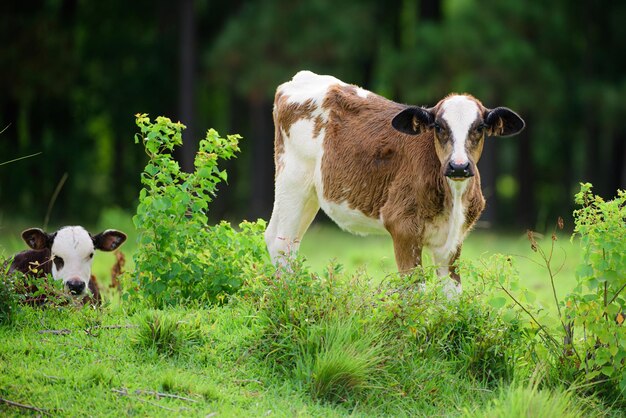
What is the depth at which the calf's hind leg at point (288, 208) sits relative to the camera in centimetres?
824

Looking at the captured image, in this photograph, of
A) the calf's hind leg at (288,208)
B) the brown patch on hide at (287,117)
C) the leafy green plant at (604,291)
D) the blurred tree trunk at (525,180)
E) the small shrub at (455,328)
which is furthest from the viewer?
the blurred tree trunk at (525,180)

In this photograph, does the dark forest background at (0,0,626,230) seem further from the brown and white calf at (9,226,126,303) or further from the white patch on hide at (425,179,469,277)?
the brown and white calf at (9,226,126,303)

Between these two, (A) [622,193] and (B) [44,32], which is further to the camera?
(B) [44,32]

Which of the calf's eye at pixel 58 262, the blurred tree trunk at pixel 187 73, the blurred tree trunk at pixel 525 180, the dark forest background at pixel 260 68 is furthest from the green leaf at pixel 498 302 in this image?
the blurred tree trunk at pixel 525 180

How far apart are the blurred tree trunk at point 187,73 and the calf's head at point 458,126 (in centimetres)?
1596

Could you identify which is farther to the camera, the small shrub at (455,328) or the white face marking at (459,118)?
the white face marking at (459,118)

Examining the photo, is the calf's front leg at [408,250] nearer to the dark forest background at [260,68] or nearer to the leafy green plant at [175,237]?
the leafy green plant at [175,237]

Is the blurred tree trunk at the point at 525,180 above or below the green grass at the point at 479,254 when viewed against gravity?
above

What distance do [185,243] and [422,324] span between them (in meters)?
2.00

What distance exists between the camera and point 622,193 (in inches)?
232

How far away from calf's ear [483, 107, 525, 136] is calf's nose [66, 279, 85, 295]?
3.48 m

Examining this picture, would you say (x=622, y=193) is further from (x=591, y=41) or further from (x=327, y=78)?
(x=591, y=41)

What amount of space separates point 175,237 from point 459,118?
7.76 feet

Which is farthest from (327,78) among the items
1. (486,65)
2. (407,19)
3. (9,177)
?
(407,19)
